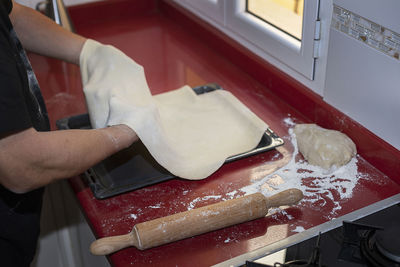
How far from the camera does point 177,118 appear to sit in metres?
1.25

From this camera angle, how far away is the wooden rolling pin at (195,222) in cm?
88

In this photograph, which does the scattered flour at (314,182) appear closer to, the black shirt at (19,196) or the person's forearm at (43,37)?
the black shirt at (19,196)

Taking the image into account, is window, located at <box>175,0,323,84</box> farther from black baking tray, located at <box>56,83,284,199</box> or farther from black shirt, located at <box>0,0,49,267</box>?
black shirt, located at <box>0,0,49,267</box>

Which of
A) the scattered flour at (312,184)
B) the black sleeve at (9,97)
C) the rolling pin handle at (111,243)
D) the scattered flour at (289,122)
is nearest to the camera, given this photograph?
the black sleeve at (9,97)

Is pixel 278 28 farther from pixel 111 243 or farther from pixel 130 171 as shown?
pixel 111 243

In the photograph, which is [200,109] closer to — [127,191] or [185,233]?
[127,191]

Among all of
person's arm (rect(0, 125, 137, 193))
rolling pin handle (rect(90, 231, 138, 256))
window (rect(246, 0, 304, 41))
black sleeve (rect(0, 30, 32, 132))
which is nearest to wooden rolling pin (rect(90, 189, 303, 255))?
rolling pin handle (rect(90, 231, 138, 256))

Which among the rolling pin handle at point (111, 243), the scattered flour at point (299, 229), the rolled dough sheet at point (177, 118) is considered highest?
the rolled dough sheet at point (177, 118)

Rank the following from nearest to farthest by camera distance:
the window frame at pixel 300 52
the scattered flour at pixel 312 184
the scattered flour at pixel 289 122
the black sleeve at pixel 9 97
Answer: the black sleeve at pixel 9 97 → the scattered flour at pixel 312 184 → the window frame at pixel 300 52 → the scattered flour at pixel 289 122

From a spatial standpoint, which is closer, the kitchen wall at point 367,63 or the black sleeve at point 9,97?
the black sleeve at point 9,97

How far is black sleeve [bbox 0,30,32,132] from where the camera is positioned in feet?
2.44

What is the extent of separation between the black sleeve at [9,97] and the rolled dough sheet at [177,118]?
0.24 m

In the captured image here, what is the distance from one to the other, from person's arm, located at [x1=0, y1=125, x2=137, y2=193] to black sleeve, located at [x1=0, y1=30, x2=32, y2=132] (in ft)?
0.11

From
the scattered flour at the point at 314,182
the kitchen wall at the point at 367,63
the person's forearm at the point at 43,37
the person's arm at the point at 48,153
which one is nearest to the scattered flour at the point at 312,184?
the scattered flour at the point at 314,182
